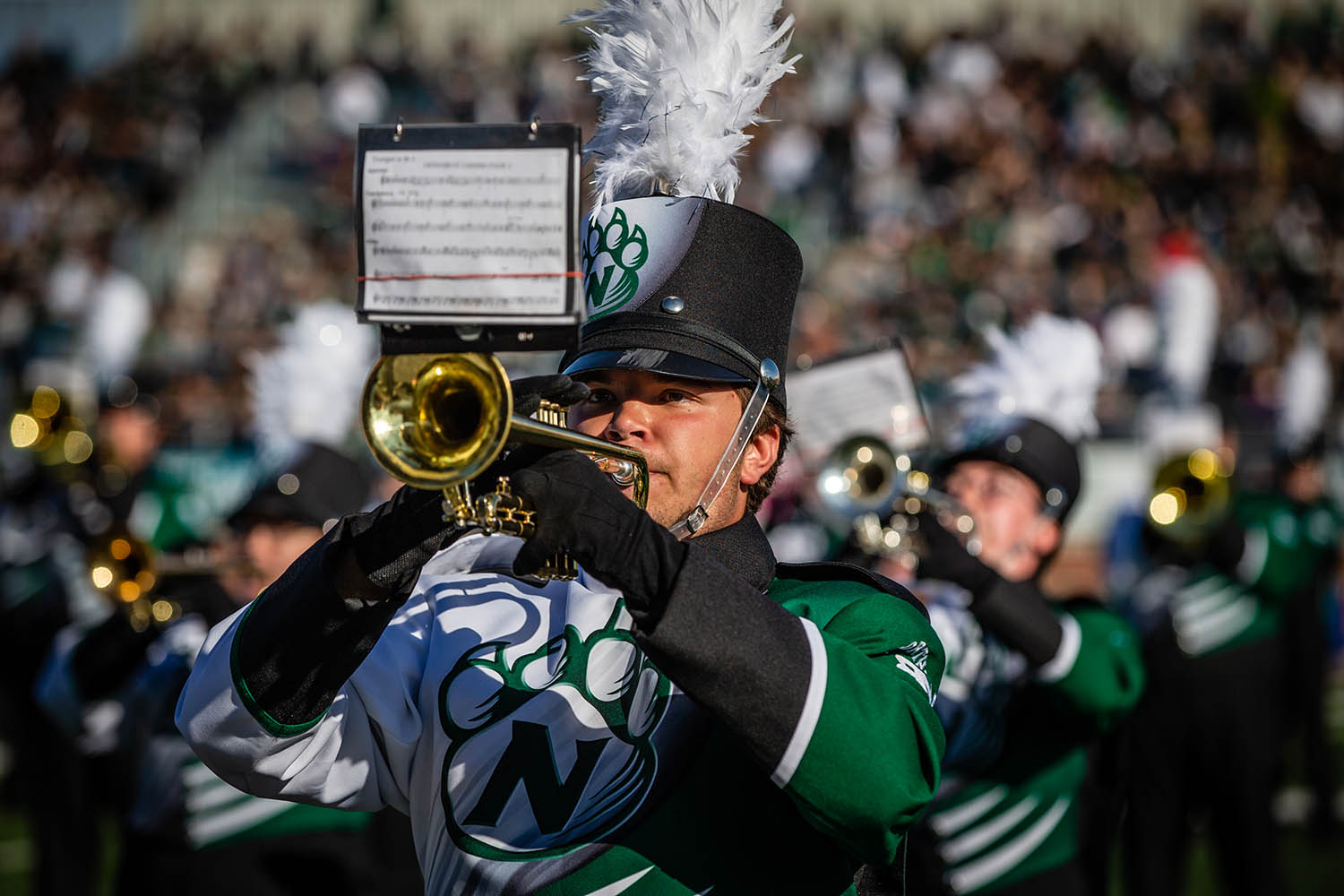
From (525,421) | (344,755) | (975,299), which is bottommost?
(975,299)

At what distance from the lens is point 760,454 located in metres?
2.50

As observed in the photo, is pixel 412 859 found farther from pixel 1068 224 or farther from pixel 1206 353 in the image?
pixel 1068 224

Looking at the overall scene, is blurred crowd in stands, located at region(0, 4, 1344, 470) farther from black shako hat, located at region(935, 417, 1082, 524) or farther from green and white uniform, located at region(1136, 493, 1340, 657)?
black shako hat, located at region(935, 417, 1082, 524)

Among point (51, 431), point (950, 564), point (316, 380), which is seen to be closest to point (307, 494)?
point (316, 380)

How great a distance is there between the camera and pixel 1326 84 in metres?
17.6

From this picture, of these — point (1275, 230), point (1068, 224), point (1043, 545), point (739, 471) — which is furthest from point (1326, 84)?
point (739, 471)

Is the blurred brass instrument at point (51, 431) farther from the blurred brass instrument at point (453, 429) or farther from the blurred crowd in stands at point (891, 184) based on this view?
the blurred brass instrument at point (453, 429)

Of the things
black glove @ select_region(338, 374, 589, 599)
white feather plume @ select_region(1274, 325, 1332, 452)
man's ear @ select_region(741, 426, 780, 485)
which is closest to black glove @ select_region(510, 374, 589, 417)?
black glove @ select_region(338, 374, 589, 599)

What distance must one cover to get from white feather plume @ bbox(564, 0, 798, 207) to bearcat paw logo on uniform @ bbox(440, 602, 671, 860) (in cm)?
73

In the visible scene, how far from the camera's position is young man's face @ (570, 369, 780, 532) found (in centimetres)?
230

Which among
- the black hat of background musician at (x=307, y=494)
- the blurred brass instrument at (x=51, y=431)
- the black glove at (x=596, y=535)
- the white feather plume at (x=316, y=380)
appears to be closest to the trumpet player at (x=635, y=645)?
the black glove at (x=596, y=535)

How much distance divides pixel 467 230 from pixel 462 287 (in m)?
0.07

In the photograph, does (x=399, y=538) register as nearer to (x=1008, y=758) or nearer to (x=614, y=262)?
(x=614, y=262)

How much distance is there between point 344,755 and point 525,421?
753 millimetres
